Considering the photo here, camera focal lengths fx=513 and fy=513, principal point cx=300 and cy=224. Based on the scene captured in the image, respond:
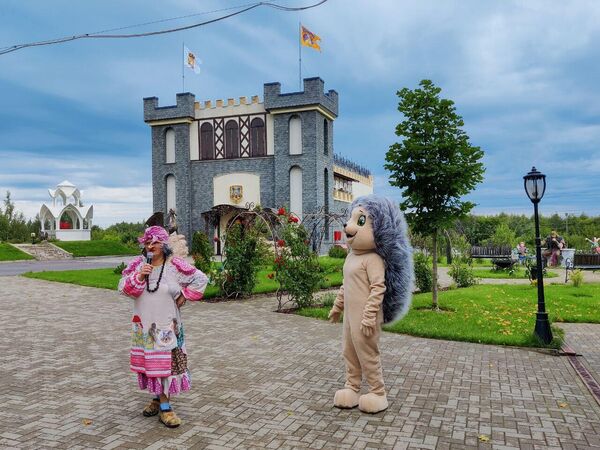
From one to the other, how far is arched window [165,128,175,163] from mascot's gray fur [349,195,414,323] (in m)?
30.0

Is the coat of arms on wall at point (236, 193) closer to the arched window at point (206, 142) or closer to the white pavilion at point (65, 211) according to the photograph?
the arched window at point (206, 142)

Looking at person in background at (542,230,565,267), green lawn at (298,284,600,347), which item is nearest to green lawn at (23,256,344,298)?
green lawn at (298,284,600,347)

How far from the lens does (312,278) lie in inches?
438

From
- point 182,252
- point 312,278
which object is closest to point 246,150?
point 312,278

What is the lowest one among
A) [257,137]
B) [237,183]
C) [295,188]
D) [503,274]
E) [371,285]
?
[503,274]

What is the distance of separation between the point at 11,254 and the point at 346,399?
1328 inches

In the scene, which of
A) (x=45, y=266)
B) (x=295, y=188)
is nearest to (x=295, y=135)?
(x=295, y=188)

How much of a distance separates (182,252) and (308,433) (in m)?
2.02

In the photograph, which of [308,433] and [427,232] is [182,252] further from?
[427,232]

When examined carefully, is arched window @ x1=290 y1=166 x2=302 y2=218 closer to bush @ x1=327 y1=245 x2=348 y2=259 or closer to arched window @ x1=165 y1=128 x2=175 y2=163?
bush @ x1=327 y1=245 x2=348 y2=259

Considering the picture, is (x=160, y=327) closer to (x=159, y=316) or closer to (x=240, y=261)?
(x=159, y=316)

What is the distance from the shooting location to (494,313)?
33.6 ft

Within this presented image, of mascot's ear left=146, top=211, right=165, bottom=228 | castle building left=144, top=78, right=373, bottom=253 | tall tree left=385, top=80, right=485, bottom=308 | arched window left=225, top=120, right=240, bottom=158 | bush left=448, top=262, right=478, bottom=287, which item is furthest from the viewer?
arched window left=225, top=120, right=240, bottom=158

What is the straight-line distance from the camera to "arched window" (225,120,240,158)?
32.2 m
